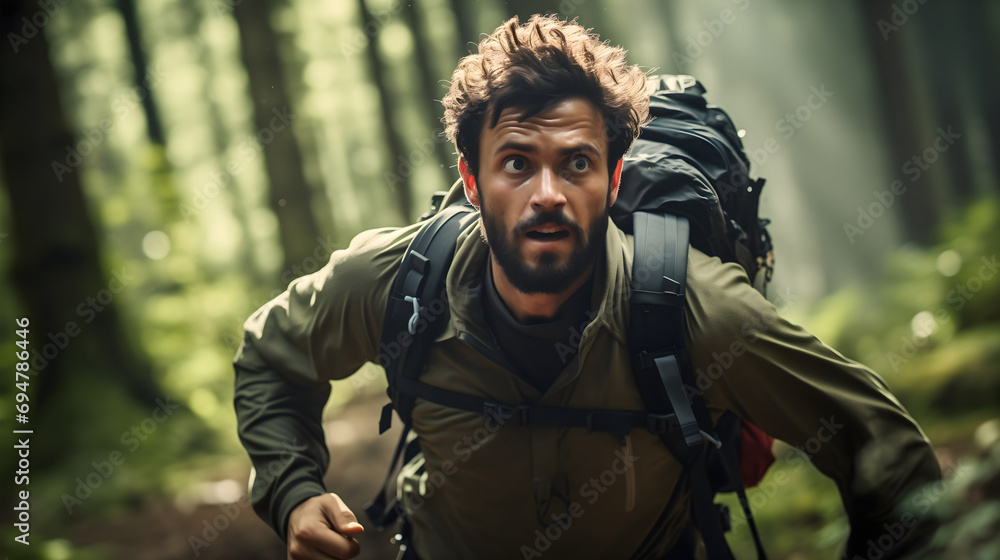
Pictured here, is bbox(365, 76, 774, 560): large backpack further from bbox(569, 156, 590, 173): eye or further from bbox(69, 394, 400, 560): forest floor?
bbox(69, 394, 400, 560): forest floor

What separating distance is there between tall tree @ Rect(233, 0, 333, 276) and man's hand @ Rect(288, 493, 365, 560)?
133 inches

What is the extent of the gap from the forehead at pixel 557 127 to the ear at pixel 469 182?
20cm

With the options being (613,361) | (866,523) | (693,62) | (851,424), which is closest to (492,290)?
(613,361)

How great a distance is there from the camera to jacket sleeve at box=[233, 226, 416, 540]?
2.75 m

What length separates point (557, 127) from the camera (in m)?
2.46

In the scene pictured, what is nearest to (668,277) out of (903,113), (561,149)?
(561,149)

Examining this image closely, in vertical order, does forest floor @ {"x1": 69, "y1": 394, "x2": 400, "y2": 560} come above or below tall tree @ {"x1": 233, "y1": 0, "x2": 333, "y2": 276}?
below

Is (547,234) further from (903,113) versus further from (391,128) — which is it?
(391,128)

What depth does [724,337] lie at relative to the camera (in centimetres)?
229

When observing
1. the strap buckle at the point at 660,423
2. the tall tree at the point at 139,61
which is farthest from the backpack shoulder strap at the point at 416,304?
the tall tree at the point at 139,61

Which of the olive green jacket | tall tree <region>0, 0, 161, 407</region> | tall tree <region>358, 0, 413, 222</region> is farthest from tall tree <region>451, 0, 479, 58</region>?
the olive green jacket

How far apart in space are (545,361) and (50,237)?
609cm

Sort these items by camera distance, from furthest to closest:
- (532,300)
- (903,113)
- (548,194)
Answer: (903,113), (532,300), (548,194)

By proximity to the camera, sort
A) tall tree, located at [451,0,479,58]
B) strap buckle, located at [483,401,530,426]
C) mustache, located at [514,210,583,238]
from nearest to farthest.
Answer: mustache, located at [514,210,583,238]
strap buckle, located at [483,401,530,426]
tall tree, located at [451,0,479,58]
